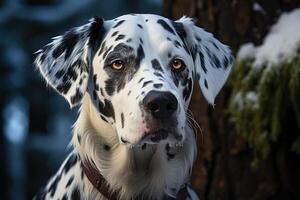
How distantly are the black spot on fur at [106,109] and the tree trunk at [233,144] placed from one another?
1439 mm

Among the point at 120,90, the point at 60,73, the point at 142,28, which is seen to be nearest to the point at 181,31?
the point at 142,28

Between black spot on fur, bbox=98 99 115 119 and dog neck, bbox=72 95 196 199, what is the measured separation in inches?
2.3

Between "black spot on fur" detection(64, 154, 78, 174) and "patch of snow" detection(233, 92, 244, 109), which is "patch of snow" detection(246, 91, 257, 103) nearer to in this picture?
"patch of snow" detection(233, 92, 244, 109)

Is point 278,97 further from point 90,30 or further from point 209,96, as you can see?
point 90,30

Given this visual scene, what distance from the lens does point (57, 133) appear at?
58.4ft

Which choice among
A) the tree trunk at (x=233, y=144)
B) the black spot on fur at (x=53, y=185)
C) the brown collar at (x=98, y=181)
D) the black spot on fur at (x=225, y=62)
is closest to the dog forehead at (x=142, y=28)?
the black spot on fur at (x=225, y=62)

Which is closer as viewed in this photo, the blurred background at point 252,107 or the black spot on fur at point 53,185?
the black spot on fur at point 53,185

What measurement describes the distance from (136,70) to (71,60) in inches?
16.1

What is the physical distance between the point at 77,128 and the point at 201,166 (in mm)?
1530

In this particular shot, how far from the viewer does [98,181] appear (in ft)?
14.5

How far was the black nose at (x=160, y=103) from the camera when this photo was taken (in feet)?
13.0

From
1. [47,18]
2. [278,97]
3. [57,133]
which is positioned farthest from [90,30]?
[57,133]

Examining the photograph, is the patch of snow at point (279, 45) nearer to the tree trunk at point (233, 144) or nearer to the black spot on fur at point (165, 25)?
the tree trunk at point (233, 144)

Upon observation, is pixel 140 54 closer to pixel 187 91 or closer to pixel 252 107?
pixel 187 91
